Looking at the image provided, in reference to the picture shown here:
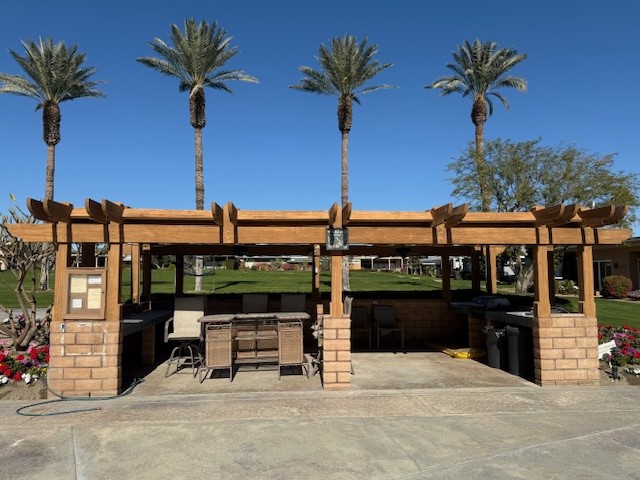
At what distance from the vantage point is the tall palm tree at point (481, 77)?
22203 mm

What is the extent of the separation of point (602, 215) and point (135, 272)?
8.36 meters

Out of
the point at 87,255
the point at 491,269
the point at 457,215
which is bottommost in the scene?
Answer: the point at 491,269

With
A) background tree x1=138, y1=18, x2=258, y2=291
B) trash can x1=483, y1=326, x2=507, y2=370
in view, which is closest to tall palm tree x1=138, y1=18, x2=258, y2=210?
background tree x1=138, y1=18, x2=258, y2=291

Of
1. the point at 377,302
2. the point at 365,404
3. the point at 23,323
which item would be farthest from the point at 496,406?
the point at 23,323

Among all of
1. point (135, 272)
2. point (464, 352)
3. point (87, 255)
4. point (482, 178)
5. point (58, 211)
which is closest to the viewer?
point (58, 211)

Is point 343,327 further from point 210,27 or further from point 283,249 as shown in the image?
point 210,27

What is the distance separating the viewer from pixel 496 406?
5.61m

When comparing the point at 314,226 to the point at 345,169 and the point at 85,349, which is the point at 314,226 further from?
the point at 345,169

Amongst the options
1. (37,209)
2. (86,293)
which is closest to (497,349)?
A: (86,293)

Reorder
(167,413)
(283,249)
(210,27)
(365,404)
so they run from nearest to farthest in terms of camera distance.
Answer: (167,413)
(365,404)
(283,249)
(210,27)

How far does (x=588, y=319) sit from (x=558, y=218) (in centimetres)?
175

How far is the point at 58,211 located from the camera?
586 cm

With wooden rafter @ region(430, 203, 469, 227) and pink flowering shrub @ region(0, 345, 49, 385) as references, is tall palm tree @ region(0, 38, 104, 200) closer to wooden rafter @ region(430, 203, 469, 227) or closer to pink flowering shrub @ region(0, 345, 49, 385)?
pink flowering shrub @ region(0, 345, 49, 385)

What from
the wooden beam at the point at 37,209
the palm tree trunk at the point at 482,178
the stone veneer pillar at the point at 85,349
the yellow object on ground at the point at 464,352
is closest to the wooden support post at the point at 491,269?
the yellow object on ground at the point at 464,352
